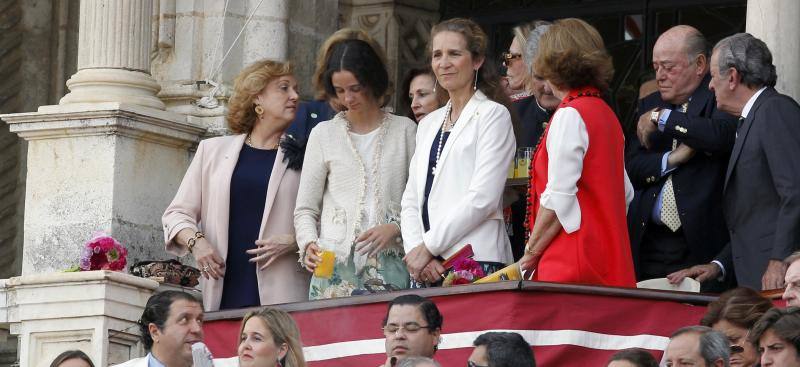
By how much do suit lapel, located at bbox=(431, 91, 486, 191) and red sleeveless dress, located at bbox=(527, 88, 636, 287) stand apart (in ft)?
1.91

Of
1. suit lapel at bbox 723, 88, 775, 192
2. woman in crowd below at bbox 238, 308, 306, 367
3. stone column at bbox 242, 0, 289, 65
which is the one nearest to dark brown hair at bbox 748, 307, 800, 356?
suit lapel at bbox 723, 88, 775, 192

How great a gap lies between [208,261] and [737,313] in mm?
3331

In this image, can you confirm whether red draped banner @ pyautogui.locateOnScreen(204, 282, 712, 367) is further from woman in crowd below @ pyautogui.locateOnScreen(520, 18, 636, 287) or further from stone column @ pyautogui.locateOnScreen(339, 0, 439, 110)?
stone column @ pyautogui.locateOnScreen(339, 0, 439, 110)

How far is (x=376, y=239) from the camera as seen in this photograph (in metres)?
12.8

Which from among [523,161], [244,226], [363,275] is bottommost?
[363,275]

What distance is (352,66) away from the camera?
13148mm

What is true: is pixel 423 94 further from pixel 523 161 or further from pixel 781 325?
pixel 781 325

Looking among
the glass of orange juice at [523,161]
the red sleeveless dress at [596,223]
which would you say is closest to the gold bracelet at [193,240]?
the glass of orange juice at [523,161]

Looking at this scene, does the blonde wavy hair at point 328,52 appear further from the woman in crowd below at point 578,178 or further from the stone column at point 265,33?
the stone column at point 265,33

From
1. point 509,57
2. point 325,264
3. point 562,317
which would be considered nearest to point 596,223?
point 562,317

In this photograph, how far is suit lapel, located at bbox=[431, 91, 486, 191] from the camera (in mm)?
12484

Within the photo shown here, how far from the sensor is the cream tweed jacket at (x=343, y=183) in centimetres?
1295

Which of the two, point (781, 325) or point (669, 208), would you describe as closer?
point (781, 325)

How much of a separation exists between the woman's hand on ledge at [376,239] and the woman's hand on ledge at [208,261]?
0.87 meters
